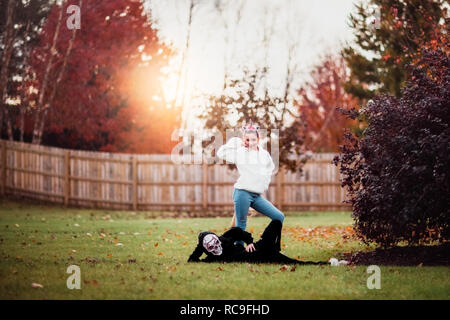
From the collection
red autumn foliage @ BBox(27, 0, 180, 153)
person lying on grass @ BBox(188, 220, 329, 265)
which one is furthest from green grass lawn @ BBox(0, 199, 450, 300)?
red autumn foliage @ BBox(27, 0, 180, 153)

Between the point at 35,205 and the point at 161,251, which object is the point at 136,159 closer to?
the point at 35,205

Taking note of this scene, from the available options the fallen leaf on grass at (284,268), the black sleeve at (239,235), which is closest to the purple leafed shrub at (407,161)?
the fallen leaf on grass at (284,268)

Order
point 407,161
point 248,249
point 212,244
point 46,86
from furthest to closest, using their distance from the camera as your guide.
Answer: point 46,86 → point 248,249 → point 212,244 → point 407,161

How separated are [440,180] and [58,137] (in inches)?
787

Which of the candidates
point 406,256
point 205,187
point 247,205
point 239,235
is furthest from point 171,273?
point 205,187

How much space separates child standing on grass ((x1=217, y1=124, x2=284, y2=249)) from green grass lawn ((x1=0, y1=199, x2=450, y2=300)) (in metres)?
0.89

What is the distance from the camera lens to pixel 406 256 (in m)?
9.12

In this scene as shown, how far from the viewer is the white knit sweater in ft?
29.0

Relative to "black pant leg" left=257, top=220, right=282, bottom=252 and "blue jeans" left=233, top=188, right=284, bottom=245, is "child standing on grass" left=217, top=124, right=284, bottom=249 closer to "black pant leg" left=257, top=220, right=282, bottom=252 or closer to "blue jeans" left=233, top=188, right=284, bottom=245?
"blue jeans" left=233, top=188, right=284, bottom=245

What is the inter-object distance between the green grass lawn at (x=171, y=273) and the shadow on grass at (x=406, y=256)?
50cm

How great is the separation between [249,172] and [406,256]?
8.71 ft

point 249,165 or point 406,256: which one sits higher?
point 249,165

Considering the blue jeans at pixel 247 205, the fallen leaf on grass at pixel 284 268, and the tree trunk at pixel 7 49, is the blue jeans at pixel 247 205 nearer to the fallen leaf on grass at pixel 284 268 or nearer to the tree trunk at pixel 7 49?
the fallen leaf on grass at pixel 284 268

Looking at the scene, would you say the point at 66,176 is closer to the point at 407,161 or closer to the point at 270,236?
the point at 270,236
